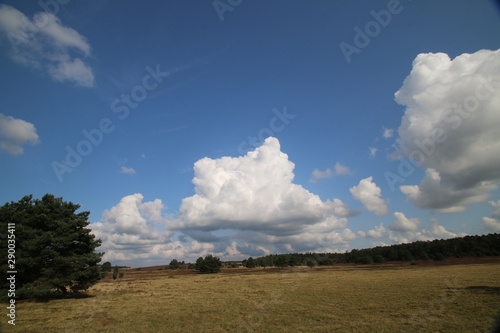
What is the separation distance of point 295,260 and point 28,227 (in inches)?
5107

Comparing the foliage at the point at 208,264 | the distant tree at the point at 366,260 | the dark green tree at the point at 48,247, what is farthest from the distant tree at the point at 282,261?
the dark green tree at the point at 48,247

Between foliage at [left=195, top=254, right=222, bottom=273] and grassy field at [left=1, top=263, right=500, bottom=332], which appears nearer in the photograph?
grassy field at [left=1, top=263, right=500, bottom=332]

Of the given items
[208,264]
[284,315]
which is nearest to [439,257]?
[208,264]

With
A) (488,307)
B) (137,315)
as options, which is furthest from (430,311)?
(137,315)

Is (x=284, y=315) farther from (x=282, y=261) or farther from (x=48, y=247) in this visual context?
(x=282, y=261)

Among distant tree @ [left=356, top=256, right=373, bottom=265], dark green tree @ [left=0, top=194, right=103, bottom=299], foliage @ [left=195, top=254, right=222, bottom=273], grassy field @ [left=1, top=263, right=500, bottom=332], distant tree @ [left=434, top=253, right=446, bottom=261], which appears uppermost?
dark green tree @ [left=0, top=194, right=103, bottom=299]

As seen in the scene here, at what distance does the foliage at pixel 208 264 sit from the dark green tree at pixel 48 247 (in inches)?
3420

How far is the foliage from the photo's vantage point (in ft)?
363

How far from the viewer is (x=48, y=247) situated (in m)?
27.1

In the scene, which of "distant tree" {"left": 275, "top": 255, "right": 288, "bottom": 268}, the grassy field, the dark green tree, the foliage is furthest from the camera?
"distant tree" {"left": 275, "top": 255, "right": 288, "bottom": 268}

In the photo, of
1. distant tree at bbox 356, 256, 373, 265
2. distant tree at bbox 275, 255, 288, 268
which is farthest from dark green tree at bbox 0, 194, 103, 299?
distant tree at bbox 356, 256, 373, 265

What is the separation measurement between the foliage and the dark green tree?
8687cm

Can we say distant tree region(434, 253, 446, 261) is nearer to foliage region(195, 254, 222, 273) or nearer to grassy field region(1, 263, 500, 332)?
foliage region(195, 254, 222, 273)

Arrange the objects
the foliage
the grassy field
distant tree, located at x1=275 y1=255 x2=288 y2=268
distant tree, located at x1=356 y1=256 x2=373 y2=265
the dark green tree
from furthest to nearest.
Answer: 1. distant tree, located at x1=356 y1=256 x2=373 y2=265
2. distant tree, located at x1=275 y1=255 x2=288 y2=268
3. the foliage
4. the dark green tree
5. the grassy field
